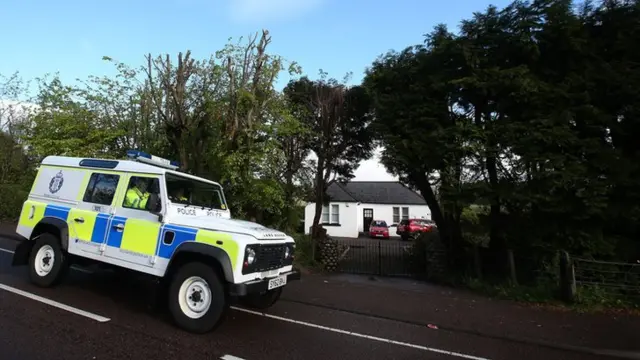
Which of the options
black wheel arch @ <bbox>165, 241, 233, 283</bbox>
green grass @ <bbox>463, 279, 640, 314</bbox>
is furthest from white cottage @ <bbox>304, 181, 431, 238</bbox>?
→ black wheel arch @ <bbox>165, 241, 233, 283</bbox>

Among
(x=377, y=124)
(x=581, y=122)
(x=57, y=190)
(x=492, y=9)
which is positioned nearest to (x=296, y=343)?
(x=57, y=190)

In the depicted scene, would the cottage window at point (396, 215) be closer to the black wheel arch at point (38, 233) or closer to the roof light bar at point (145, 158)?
the roof light bar at point (145, 158)

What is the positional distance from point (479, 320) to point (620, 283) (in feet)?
13.6

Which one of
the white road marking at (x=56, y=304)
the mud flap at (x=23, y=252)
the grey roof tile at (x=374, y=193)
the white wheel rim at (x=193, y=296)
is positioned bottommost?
the white road marking at (x=56, y=304)

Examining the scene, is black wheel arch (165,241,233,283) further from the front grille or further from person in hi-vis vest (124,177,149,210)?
person in hi-vis vest (124,177,149,210)

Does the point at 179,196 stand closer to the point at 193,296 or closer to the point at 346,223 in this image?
the point at 193,296

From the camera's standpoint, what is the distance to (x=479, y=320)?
275 inches

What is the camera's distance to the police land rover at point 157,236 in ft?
16.8

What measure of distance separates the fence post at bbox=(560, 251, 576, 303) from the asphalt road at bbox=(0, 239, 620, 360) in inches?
129

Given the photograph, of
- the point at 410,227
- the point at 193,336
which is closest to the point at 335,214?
the point at 410,227

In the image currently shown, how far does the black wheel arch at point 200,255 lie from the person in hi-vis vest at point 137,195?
115cm

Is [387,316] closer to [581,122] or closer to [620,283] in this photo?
[620,283]

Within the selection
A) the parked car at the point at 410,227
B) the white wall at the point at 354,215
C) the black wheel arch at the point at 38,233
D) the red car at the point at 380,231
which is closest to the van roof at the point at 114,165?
the black wheel arch at the point at 38,233

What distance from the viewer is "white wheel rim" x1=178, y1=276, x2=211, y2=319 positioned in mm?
5207
